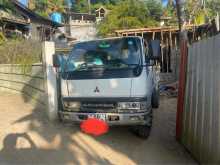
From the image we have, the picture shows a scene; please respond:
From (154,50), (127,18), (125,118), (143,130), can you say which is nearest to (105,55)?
(154,50)

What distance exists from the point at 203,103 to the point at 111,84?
74.3 inches

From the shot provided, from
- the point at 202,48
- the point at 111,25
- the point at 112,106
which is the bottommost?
the point at 112,106

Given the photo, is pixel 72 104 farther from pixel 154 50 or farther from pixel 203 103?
pixel 203 103

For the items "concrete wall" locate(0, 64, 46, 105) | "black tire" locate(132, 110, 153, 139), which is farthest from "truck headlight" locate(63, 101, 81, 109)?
"concrete wall" locate(0, 64, 46, 105)

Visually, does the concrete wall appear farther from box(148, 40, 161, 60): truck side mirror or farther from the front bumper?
box(148, 40, 161, 60): truck side mirror

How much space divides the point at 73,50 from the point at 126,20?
81.6 ft

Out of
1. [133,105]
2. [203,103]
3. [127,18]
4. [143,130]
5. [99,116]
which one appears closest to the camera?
[203,103]

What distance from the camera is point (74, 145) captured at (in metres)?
6.44

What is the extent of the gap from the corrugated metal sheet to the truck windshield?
4.01 ft

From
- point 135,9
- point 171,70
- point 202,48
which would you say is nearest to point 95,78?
point 202,48

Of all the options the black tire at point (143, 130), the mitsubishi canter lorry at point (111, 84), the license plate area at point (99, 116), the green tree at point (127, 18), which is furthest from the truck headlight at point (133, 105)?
the green tree at point (127, 18)

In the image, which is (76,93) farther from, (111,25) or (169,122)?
(111,25)

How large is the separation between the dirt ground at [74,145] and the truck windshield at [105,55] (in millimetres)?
1521

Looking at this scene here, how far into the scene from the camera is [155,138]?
23.8ft
